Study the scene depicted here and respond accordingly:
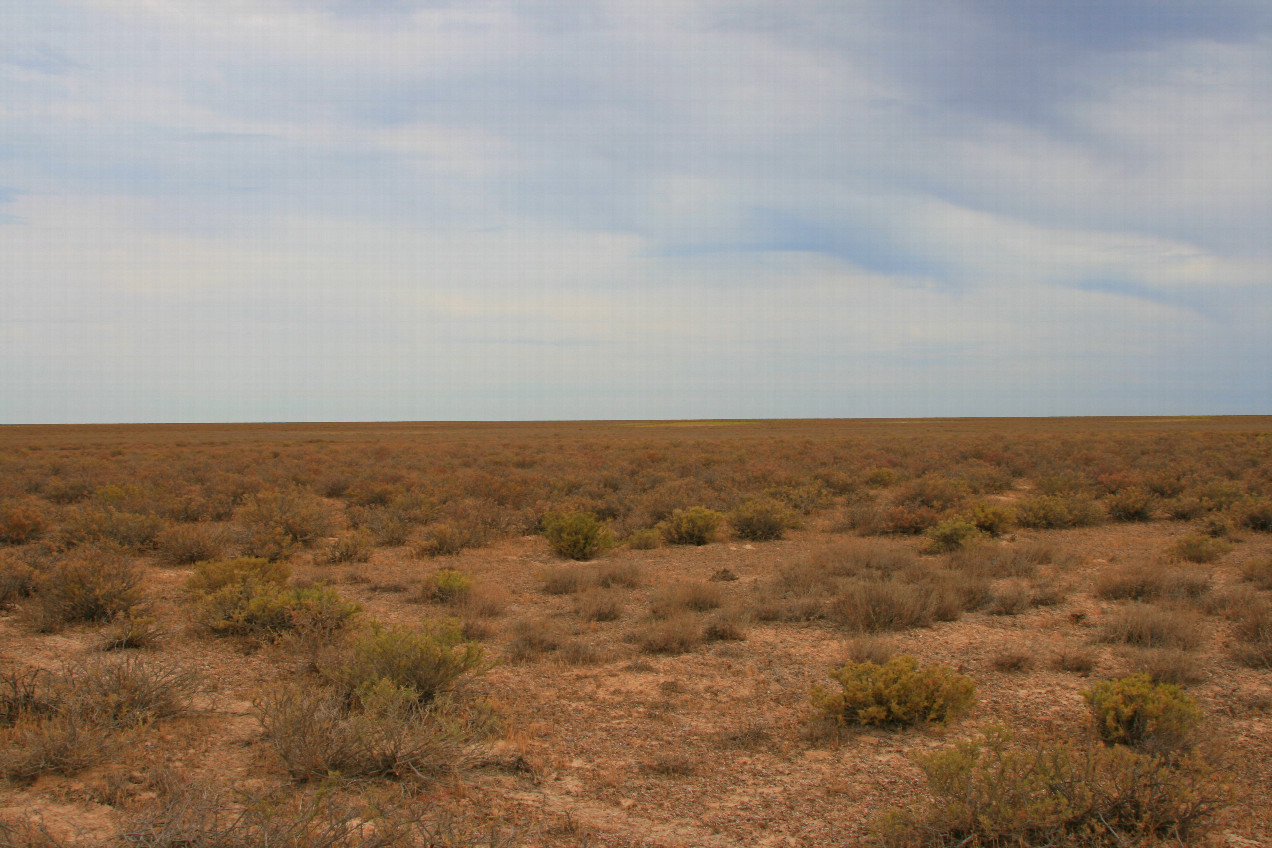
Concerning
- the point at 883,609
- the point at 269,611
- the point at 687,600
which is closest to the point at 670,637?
the point at 687,600

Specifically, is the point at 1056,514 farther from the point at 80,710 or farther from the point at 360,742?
the point at 80,710

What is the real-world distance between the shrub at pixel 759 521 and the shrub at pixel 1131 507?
6766mm

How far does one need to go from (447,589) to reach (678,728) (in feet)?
15.0

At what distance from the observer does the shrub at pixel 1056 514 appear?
14094 millimetres

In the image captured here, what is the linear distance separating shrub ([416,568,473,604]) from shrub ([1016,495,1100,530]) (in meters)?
10.8

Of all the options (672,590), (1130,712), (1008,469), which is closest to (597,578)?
(672,590)

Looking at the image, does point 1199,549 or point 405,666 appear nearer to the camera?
point 405,666

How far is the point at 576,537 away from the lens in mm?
12078

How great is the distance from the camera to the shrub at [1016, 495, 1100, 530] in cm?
1409

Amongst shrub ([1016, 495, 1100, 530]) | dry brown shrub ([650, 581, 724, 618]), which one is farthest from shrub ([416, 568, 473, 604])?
shrub ([1016, 495, 1100, 530])

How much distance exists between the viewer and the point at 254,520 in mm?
12859

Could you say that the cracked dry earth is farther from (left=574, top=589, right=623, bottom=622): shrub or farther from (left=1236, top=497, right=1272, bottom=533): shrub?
(left=1236, top=497, right=1272, bottom=533): shrub

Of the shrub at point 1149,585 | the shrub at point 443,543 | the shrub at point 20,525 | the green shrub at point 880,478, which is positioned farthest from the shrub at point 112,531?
the green shrub at point 880,478

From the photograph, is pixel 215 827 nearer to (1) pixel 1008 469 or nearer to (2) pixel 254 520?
(2) pixel 254 520
